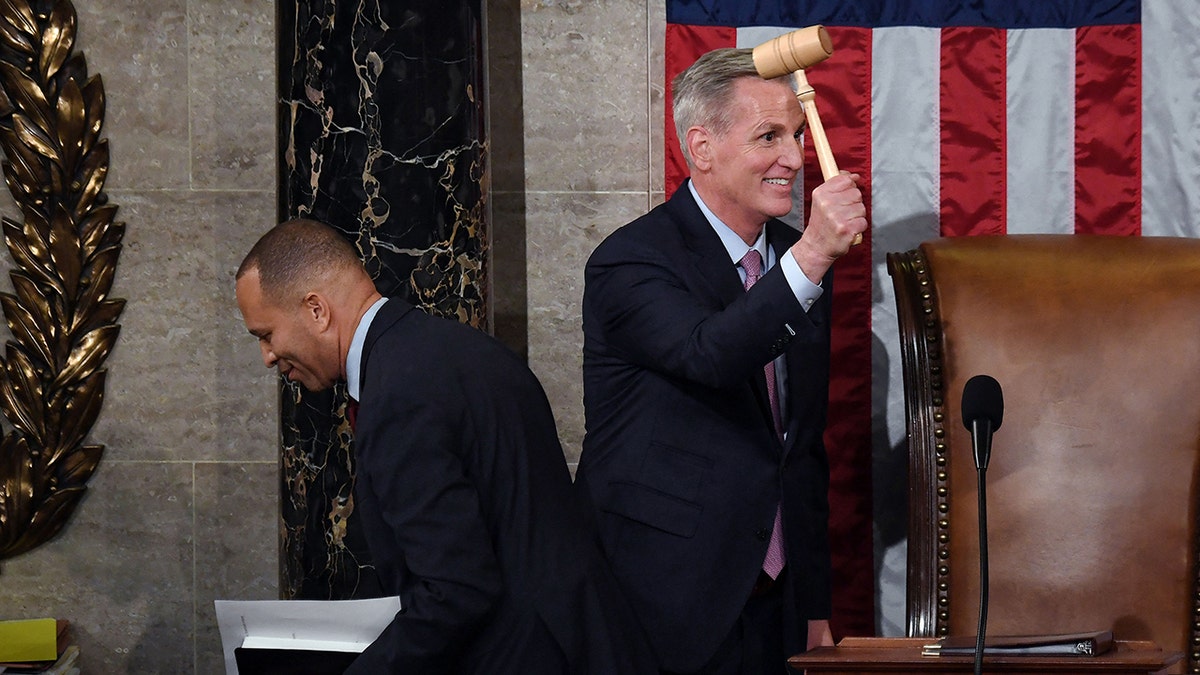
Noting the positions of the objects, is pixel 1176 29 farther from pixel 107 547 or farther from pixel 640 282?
pixel 107 547

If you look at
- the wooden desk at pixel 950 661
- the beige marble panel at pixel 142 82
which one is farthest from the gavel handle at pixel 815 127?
the beige marble panel at pixel 142 82

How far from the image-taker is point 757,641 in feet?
9.46

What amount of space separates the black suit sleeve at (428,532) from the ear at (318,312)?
0.22 m

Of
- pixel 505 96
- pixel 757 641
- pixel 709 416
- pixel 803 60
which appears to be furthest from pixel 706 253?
pixel 505 96

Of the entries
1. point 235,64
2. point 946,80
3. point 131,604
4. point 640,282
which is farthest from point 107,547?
point 946,80

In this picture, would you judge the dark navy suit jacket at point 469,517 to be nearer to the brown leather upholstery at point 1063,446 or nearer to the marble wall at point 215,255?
the brown leather upholstery at point 1063,446

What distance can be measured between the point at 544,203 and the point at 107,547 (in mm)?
1535

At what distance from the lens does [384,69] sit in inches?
135

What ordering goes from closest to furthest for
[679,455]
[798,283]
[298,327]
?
[298,327] → [798,283] → [679,455]

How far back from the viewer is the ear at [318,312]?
214 cm

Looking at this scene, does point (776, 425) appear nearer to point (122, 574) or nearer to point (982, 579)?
point (982, 579)

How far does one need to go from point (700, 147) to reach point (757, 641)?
103cm

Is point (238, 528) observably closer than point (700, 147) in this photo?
No

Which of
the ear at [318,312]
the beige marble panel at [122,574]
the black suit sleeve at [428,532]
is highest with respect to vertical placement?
the ear at [318,312]
